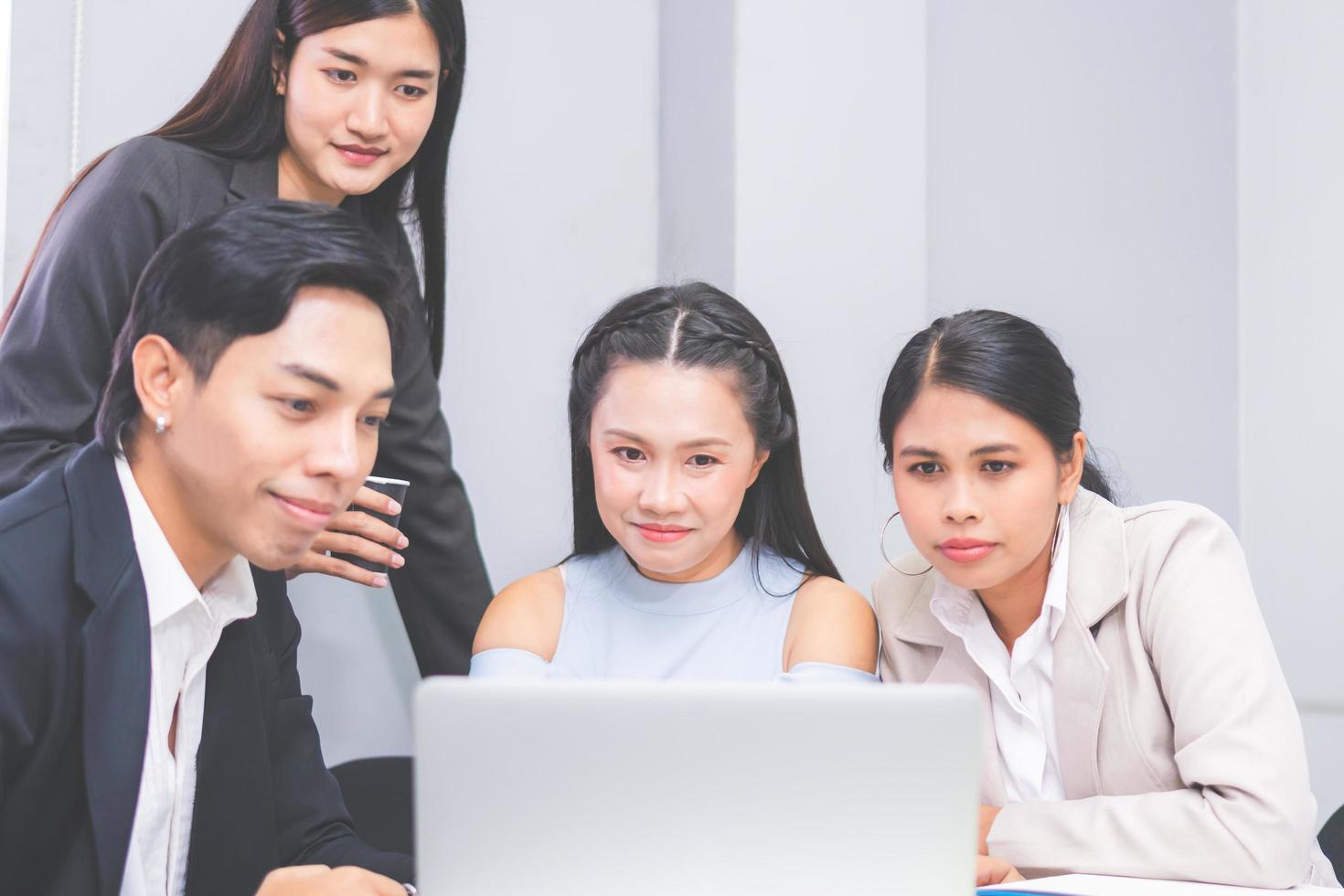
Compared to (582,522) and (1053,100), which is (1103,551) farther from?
(1053,100)

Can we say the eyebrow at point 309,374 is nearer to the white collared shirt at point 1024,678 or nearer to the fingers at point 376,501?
the fingers at point 376,501

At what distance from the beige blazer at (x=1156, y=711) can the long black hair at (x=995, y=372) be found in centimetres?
15

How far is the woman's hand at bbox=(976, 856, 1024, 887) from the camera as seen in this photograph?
117cm

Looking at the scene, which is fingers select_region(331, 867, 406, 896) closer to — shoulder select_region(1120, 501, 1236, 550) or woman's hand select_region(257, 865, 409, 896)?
woman's hand select_region(257, 865, 409, 896)

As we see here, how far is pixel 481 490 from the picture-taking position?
2.41m

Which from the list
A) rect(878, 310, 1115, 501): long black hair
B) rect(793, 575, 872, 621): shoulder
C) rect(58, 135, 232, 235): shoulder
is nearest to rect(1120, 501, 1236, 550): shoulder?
rect(878, 310, 1115, 501): long black hair

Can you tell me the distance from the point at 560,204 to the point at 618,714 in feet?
6.03

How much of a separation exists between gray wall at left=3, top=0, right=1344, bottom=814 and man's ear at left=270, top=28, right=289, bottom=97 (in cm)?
45

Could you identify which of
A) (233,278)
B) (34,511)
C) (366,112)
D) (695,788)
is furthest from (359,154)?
(695,788)

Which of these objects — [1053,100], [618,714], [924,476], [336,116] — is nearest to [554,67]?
[336,116]

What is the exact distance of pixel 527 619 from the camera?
1.60 metres

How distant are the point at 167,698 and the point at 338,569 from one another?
1.59 feet

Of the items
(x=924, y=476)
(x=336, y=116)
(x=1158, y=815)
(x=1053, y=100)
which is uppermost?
(x=1053, y=100)

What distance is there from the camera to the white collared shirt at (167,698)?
3.76 ft
